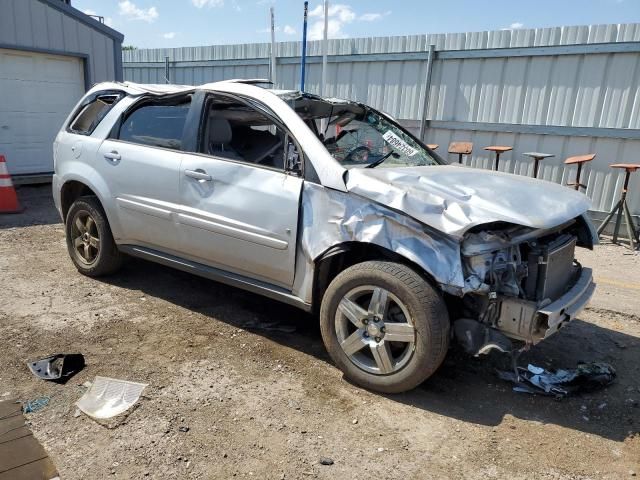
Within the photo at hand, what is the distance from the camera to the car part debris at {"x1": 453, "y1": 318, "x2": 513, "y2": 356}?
120 inches

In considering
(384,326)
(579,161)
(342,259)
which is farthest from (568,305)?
(579,161)

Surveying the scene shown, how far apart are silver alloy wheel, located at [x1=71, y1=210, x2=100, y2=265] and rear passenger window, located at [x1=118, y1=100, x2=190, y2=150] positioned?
2.98 ft

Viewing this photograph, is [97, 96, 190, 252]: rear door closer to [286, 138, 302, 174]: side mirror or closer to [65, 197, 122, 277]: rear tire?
[65, 197, 122, 277]: rear tire

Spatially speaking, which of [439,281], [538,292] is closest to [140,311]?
[439,281]

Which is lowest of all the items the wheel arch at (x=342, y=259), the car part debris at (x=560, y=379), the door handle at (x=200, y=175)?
the car part debris at (x=560, y=379)

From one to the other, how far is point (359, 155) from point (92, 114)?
8.95ft

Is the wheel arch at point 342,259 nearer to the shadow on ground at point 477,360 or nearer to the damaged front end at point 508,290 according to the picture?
the damaged front end at point 508,290

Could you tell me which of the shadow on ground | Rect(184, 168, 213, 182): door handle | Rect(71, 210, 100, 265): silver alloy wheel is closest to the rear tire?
Rect(71, 210, 100, 265): silver alloy wheel

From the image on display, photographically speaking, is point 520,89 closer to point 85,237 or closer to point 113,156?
point 113,156

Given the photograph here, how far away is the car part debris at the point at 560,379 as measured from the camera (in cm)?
345

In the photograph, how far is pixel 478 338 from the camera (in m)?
3.08

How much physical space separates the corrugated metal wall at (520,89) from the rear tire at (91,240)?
6.36 meters

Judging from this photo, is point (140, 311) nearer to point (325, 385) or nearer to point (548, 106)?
point (325, 385)

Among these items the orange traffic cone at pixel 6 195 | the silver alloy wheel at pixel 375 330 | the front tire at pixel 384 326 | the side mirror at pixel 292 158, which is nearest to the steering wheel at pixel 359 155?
the side mirror at pixel 292 158
